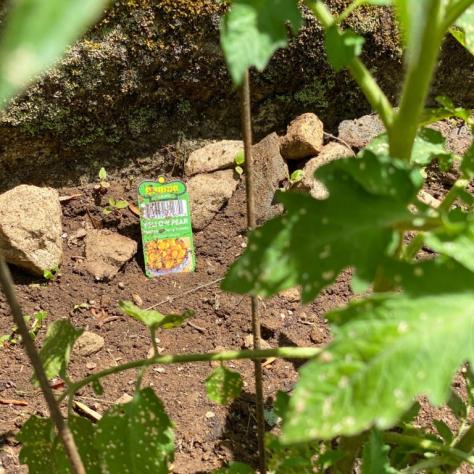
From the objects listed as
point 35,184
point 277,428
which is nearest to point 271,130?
point 35,184

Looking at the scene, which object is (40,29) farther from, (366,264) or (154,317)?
(154,317)

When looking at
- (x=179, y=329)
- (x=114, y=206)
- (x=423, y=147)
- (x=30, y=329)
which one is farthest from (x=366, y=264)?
(x=114, y=206)

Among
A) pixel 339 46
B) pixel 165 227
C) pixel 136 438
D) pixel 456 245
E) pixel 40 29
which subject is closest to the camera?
pixel 40 29

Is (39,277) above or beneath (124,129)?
beneath

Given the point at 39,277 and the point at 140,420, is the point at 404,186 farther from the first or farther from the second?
the point at 39,277

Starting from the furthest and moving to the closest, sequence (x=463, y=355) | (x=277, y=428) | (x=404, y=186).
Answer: (x=277, y=428) → (x=404, y=186) → (x=463, y=355)

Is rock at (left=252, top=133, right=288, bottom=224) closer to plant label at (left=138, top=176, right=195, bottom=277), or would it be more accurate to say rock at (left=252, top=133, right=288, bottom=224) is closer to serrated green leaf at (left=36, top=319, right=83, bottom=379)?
plant label at (left=138, top=176, right=195, bottom=277)
